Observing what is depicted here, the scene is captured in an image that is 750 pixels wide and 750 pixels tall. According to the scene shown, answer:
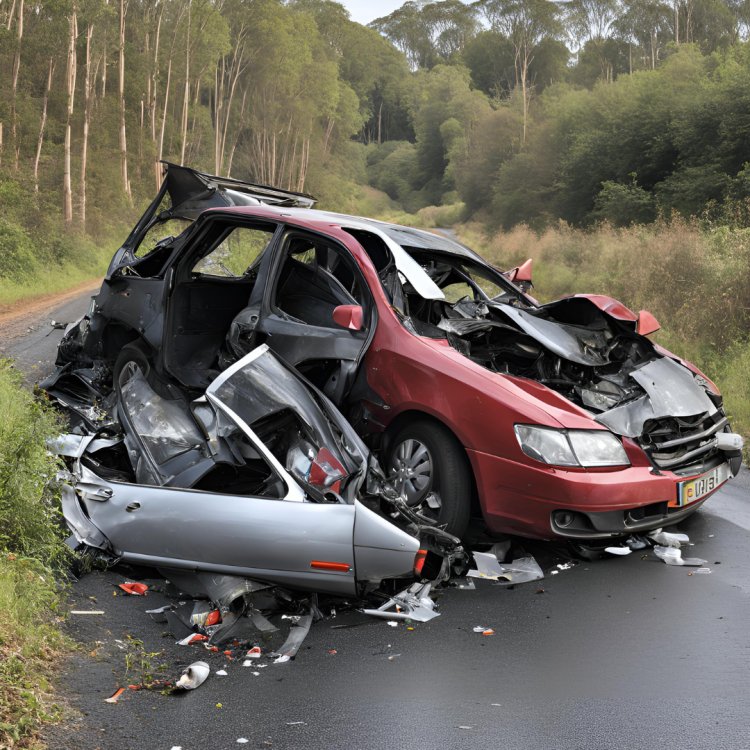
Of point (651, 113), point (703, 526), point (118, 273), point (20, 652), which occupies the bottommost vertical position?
point (703, 526)

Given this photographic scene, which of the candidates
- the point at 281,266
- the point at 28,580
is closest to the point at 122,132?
the point at 281,266

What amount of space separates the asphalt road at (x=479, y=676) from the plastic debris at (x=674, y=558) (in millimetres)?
92

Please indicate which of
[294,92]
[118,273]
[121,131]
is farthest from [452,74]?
[118,273]

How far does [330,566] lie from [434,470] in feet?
3.45

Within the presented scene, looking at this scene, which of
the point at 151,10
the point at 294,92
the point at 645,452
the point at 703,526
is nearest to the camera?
the point at 645,452

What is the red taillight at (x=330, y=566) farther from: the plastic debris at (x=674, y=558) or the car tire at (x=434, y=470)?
the plastic debris at (x=674, y=558)

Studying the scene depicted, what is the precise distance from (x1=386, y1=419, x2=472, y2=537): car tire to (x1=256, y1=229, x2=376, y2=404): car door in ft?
1.89

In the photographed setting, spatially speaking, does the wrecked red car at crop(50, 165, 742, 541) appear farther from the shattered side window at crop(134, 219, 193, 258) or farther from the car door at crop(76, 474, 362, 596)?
the car door at crop(76, 474, 362, 596)

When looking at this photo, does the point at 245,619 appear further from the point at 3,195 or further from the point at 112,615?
the point at 3,195

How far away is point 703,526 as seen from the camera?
225 inches

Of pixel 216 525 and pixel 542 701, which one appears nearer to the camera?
pixel 542 701

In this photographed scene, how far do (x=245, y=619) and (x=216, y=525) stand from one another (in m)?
0.50

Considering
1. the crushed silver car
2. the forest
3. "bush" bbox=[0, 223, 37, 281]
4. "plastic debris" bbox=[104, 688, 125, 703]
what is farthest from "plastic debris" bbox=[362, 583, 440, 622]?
"bush" bbox=[0, 223, 37, 281]

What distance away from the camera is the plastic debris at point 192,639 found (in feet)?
13.4
